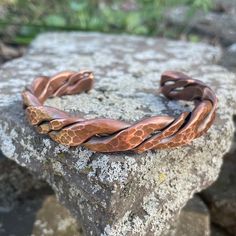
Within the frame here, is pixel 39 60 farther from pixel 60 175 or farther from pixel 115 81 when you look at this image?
pixel 60 175

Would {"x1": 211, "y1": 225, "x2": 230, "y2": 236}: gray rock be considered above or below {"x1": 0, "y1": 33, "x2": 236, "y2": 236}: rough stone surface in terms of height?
below

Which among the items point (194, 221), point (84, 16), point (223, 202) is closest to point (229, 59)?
point (223, 202)

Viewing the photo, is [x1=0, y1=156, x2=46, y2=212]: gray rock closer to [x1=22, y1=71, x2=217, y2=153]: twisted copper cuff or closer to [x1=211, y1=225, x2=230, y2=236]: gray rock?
[x1=22, y1=71, x2=217, y2=153]: twisted copper cuff

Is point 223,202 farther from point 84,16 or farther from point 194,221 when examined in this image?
point 84,16

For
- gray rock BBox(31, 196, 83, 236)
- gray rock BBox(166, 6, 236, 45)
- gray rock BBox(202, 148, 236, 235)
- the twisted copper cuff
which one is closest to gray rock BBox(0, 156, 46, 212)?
gray rock BBox(31, 196, 83, 236)

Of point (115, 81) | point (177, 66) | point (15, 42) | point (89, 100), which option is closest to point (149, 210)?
point (89, 100)

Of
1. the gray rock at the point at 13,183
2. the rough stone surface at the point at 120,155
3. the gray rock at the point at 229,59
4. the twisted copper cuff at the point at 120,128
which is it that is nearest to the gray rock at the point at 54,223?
the gray rock at the point at 13,183
